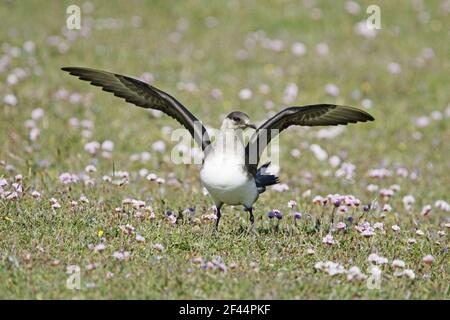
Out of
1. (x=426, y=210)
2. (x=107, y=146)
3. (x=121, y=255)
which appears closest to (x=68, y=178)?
(x=107, y=146)

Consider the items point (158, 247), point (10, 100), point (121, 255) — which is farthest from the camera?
point (10, 100)

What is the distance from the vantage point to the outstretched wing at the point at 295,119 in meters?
6.59

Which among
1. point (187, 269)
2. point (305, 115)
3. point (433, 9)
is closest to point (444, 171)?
point (305, 115)

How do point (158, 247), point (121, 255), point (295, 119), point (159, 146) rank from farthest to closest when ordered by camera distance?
point (159, 146), point (295, 119), point (158, 247), point (121, 255)

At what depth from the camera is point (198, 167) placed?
968 cm

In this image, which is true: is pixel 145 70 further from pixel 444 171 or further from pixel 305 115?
pixel 305 115

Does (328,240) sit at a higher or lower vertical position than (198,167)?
lower

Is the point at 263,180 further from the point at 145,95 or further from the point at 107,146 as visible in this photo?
the point at 107,146

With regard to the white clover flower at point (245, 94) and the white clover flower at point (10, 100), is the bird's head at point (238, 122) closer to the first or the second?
the white clover flower at point (10, 100)

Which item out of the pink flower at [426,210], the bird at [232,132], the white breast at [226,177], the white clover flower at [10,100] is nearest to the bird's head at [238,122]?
the bird at [232,132]

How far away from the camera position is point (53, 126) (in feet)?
34.1

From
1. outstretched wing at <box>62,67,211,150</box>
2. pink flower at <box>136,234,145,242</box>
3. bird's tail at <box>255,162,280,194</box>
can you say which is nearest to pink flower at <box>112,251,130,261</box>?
pink flower at <box>136,234,145,242</box>

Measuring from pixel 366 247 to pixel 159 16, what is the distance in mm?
10353

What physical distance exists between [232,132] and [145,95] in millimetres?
1105
